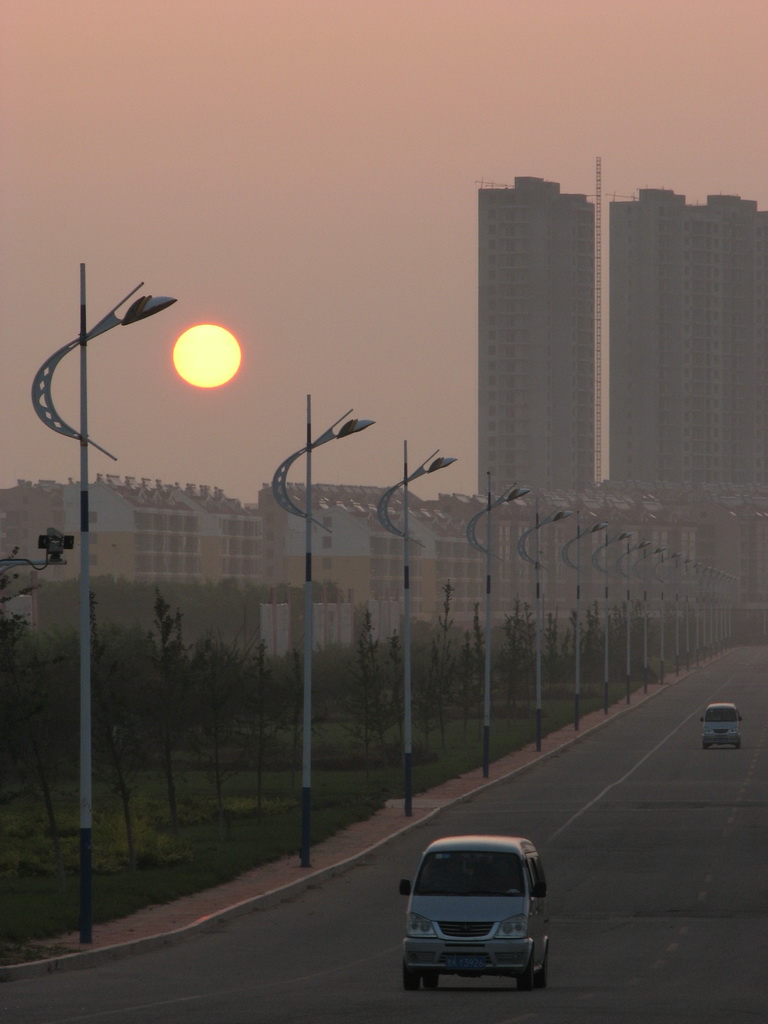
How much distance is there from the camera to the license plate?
1972cm

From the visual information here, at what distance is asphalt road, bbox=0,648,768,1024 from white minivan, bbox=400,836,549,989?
0.36m

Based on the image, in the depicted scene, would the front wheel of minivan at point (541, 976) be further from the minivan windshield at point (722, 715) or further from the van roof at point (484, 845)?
the minivan windshield at point (722, 715)

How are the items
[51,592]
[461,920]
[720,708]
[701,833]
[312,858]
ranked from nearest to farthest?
[461,920]
[312,858]
[701,833]
[720,708]
[51,592]

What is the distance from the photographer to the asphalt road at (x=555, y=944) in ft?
60.0

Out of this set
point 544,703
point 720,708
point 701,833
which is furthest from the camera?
point 544,703

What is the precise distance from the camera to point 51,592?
137625 millimetres

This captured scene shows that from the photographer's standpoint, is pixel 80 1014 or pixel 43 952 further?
pixel 43 952

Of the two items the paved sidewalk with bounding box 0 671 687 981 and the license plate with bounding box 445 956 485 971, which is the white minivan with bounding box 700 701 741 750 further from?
the license plate with bounding box 445 956 485 971

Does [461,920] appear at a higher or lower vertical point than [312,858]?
higher

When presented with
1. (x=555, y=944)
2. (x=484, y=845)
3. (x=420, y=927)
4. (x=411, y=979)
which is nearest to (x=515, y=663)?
(x=555, y=944)

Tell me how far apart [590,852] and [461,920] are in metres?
17.8

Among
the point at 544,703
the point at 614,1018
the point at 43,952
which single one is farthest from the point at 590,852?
the point at 544,703

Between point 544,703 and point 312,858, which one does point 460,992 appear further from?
point 544,703

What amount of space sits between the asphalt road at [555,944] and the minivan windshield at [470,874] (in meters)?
1.13
